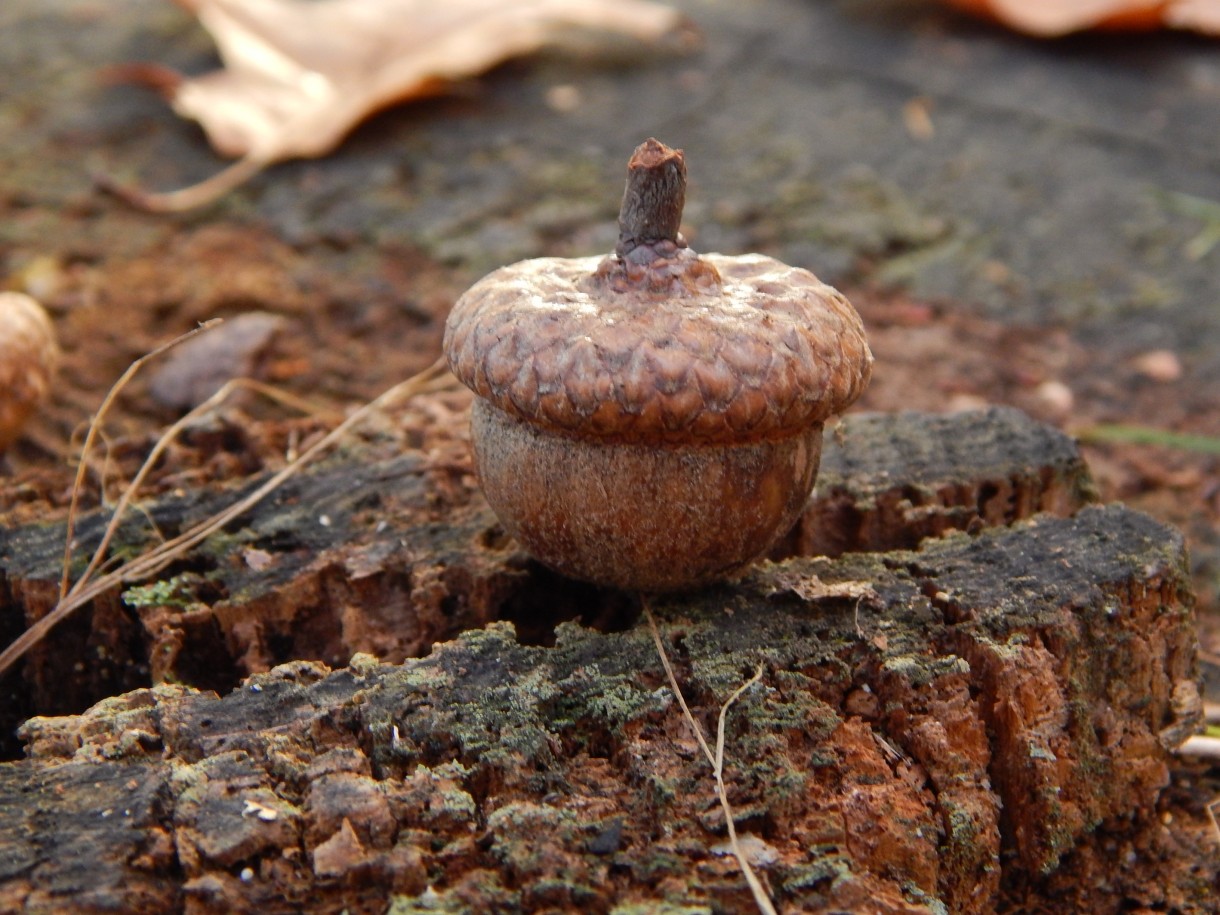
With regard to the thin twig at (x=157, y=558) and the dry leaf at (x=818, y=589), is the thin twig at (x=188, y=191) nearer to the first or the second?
the thin twig at (x=157, y=558)

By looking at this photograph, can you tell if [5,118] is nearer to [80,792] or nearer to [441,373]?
[441,373]

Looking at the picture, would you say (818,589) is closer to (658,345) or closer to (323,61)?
(658,345)

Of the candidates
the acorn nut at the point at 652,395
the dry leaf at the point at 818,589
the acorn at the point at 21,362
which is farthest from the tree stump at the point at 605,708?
the acorn at the point at 21,362

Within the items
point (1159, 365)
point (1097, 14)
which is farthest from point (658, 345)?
point (1097, 14)

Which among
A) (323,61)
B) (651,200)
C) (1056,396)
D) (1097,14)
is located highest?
(1097,14)

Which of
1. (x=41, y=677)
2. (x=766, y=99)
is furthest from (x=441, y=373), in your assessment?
(x=766, y=99)

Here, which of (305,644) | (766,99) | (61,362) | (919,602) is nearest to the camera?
(919,602)

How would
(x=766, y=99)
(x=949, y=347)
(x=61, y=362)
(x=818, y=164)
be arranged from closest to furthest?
(x=61, y=362) < (x=949, y=347) < (x=818, y=164) < (x=766, y=99)
